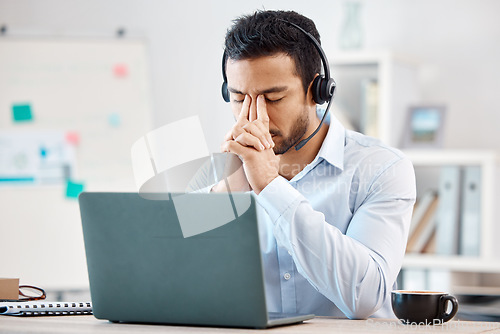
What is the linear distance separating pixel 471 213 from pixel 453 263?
7.7 inches

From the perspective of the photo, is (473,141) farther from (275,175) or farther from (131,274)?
(131,274)

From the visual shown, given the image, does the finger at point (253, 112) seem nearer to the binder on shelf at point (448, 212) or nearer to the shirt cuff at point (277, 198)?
the shirt cuff at point (277, 198)

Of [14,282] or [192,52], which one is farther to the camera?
[192,52]

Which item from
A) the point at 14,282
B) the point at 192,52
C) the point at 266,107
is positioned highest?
the point at 192,52

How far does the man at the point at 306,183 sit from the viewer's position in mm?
1173

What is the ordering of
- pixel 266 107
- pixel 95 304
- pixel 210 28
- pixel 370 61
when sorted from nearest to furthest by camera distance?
1. pixel 95 304
2. pixel 266 107
3. pixel 370 61
4. pixel 210 28

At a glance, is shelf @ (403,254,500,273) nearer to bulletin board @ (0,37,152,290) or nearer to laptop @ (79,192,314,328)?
bulletin board @ (0,37,152,290)

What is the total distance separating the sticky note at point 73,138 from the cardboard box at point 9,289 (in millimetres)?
1615

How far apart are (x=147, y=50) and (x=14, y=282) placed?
1.83 meters

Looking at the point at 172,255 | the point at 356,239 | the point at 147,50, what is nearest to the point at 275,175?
the point at 356,239

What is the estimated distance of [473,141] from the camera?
8.66 feet

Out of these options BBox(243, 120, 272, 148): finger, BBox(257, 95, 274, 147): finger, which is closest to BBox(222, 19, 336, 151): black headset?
BBox(257, 95, 274, 147): finger

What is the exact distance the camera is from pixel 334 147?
1.49 metres

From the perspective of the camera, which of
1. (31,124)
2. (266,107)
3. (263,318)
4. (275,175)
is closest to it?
(263,318)
